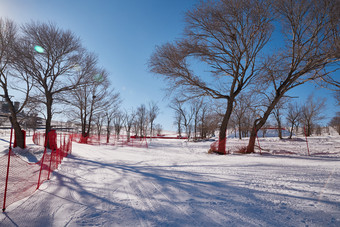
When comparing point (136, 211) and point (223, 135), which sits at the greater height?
point (223, 135)

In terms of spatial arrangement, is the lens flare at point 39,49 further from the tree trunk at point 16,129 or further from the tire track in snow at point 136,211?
the tire track in snow at point 136,211

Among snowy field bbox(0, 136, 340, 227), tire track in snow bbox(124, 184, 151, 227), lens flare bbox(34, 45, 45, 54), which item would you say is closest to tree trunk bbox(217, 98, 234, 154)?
snowy field bbox(0, 136, 340, 227)

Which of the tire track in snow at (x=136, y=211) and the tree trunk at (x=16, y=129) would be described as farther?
the tree trunk at (x=16, y=129)

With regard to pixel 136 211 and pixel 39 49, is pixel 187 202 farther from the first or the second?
pixel 39 49

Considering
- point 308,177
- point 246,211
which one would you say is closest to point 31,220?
point 246,211

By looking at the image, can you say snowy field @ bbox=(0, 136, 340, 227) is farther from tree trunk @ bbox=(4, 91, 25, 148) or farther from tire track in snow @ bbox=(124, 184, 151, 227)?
tree trunk @ bbox=(4, 91, 25, 148)

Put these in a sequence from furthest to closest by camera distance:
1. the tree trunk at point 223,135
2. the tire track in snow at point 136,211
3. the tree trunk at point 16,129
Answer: the tree trunk at point 16,129
the tree trunk at point 223,135
the tire track in snow at point 136,211

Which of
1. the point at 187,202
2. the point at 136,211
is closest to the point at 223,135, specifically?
the point at 187,202

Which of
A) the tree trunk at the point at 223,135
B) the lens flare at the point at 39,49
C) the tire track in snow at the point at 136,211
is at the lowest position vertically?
the tire track in snow at the point at 136,211

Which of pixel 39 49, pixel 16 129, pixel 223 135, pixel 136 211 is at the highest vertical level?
pixel 39 49

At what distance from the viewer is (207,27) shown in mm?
9773

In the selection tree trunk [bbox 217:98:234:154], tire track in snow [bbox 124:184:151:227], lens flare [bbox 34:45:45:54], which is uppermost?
lens flare [bbox 34:45:45:54]

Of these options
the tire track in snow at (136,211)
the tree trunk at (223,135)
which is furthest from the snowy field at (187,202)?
the tree trunk at (223,135)

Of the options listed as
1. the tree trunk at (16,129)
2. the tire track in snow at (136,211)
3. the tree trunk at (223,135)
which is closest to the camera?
the tire track in snow at (136,211)
